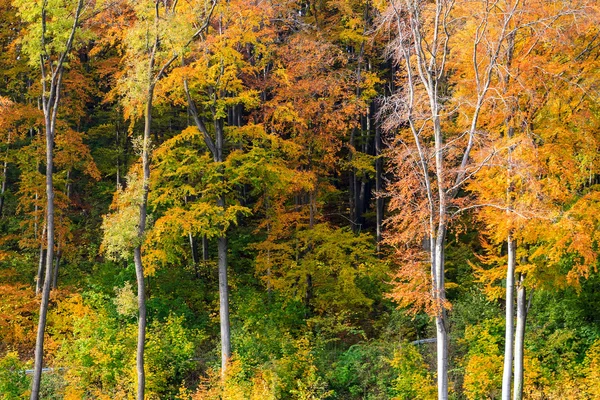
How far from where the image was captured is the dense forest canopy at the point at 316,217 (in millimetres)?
12508

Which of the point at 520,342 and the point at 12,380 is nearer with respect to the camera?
the point at 520,342

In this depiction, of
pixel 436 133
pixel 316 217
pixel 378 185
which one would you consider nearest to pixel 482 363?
pixel 436 133

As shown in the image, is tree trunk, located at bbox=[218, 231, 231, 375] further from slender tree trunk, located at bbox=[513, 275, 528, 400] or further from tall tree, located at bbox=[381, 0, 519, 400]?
slender tree trunk, located at bbox=[513, 275, 528, 400]

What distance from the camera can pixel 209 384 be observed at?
14938mm

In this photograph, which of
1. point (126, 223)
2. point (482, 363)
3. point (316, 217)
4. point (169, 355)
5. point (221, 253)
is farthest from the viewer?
point (316, 217)

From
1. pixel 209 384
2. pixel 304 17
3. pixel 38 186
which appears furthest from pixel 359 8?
pixel 209 384

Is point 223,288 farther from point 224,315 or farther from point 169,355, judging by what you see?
point 169,355

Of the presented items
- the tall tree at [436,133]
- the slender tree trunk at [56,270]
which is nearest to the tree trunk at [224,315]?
the tall tree at [436,133]

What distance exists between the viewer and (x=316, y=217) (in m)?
18.9

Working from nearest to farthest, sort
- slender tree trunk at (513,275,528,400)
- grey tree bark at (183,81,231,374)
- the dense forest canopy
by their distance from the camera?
the dense forest canopy
slender tree trunk at (513,275,528,400)
grey tree bark at (183,81,231,374)

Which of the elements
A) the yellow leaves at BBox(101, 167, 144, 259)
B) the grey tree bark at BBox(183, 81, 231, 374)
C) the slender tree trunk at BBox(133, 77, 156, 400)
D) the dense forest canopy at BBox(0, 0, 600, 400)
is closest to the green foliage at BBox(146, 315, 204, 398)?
the dense forest canopy at BBox(0, 0, 600, 400)

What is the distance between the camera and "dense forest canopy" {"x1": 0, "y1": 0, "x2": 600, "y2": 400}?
12.5 meters

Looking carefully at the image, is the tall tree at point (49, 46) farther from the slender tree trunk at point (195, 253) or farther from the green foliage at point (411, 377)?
the green foliage at point (411, 377)

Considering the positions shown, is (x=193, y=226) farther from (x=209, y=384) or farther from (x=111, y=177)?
(x=111, y=177)
